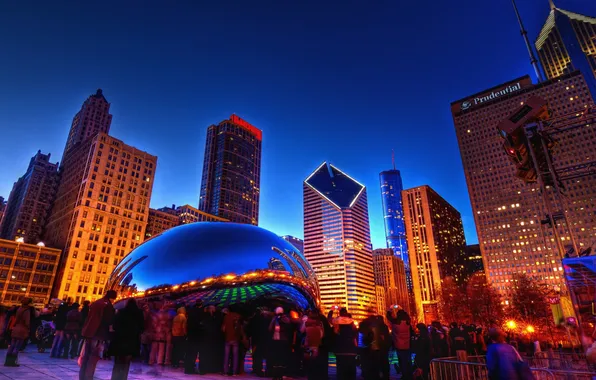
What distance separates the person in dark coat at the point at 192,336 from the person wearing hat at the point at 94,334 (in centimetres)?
206

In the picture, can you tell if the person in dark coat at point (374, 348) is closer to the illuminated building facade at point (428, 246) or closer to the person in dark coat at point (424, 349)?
the person in dark coat at point (424, 349)

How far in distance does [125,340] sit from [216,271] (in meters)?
2.89

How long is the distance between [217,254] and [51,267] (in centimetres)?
9363

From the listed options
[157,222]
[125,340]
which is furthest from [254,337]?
[157,222]

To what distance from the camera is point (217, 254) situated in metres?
8.91

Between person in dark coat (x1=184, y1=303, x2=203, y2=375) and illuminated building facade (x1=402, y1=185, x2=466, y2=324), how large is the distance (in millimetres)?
151237

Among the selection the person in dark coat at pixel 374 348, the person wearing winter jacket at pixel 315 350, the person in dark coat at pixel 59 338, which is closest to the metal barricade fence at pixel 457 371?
the person in dark coat at pixel 374 348

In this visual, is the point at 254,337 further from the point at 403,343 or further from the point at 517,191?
the point at 517,191

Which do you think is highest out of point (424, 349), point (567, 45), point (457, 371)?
point (567, 45)

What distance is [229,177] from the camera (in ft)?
602

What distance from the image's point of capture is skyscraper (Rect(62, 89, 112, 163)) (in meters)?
130

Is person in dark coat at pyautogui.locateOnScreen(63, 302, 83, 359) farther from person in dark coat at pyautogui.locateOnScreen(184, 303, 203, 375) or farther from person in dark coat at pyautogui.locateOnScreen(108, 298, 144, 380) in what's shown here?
person in dark coat at pyautogui.locateOnScreen(108, 298, 144, 380)

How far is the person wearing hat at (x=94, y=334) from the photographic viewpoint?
5.88 metres

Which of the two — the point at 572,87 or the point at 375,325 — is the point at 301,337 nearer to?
the point at 375,325
